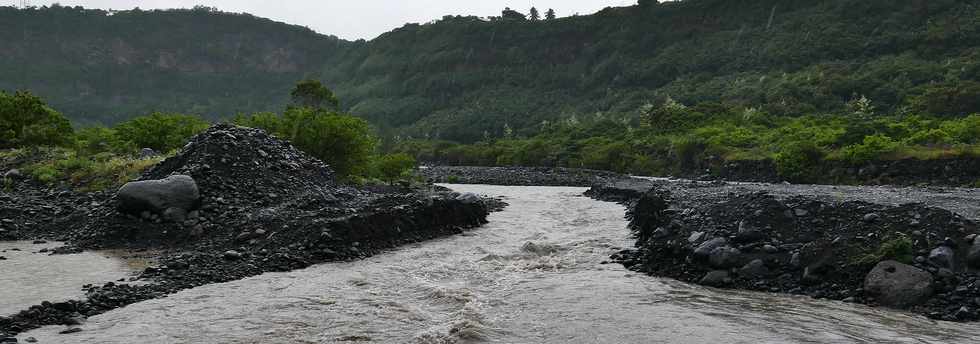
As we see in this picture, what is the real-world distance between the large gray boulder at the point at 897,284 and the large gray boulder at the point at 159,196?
70.4 feet

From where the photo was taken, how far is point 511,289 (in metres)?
16.5

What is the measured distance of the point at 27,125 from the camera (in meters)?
49.2

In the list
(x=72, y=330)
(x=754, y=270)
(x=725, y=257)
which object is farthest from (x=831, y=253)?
(x=72, y=330)

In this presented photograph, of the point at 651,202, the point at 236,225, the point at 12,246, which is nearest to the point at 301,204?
the point at 236,225

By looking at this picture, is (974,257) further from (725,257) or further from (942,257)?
(725,257)

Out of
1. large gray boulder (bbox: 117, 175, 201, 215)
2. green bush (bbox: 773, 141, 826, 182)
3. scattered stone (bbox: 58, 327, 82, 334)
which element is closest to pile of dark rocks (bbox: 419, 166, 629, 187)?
green bush (bbox: 773, 141, 826, 182)

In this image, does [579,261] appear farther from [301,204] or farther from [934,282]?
[301,204]

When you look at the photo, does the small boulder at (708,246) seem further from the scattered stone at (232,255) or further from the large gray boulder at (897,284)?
the scattered stone at (232,255)

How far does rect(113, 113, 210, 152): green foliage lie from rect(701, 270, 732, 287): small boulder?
40161mm

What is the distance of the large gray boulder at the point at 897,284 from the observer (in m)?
13.5

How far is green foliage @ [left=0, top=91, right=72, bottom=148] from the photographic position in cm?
4700

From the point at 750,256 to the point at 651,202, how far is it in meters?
11.1

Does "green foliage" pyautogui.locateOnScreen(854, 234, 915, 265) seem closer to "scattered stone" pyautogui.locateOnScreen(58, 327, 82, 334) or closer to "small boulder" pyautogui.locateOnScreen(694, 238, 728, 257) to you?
"small boulder" pyautogui.locateOnScreen(694, 238, 728, 257)

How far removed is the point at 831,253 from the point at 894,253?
1.38 m
